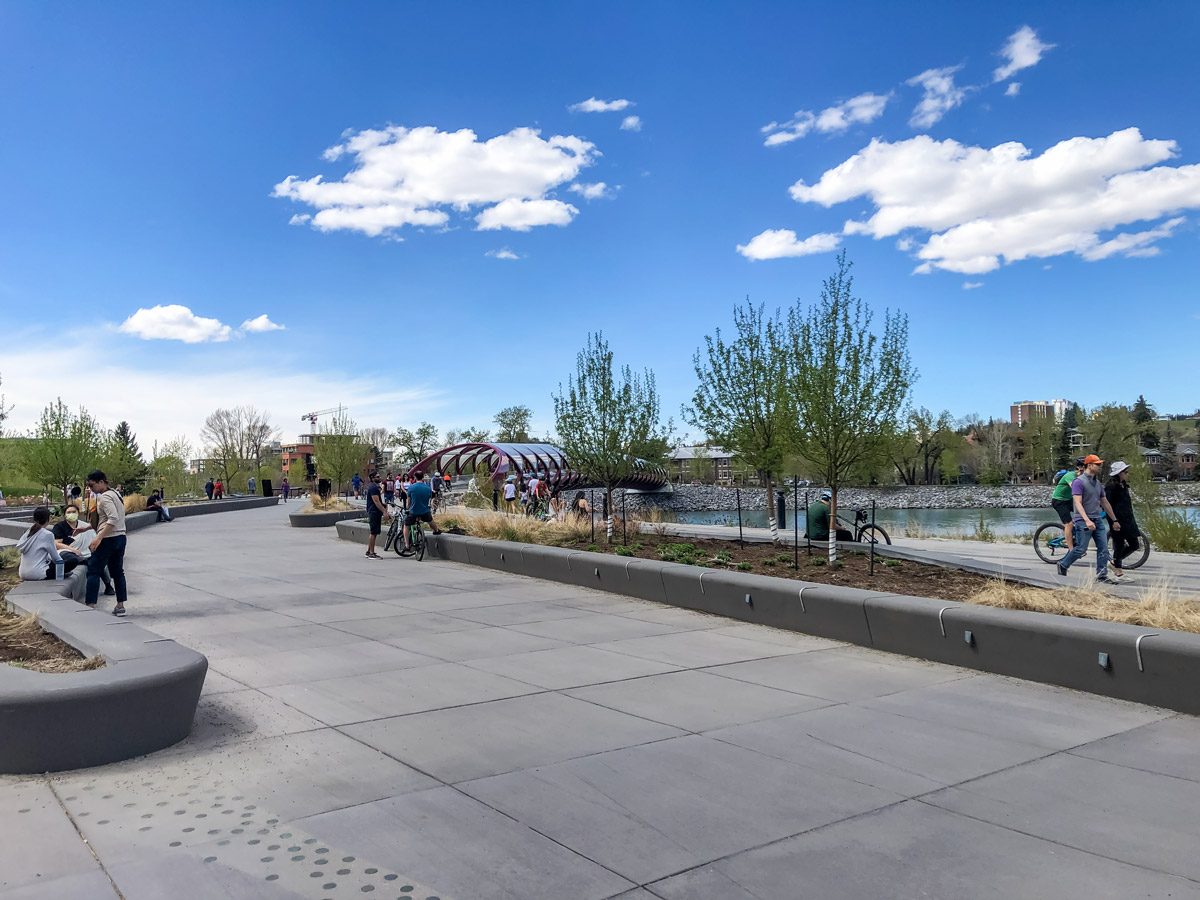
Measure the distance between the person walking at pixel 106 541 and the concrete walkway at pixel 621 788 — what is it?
3.01 m

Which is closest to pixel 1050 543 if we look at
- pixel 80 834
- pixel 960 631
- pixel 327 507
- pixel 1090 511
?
pixel 1090 511

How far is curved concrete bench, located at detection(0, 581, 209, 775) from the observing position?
4.84 meters

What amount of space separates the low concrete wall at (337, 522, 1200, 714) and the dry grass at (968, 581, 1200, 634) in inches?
18.0

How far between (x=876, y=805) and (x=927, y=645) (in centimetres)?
391

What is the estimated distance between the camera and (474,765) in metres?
5.03

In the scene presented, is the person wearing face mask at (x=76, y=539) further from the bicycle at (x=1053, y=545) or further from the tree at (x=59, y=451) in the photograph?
the tree at (x=59, y=451)

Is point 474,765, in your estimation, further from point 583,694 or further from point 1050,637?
point 1050,637

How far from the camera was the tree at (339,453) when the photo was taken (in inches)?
1909

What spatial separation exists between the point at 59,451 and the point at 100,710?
33983 millimetres

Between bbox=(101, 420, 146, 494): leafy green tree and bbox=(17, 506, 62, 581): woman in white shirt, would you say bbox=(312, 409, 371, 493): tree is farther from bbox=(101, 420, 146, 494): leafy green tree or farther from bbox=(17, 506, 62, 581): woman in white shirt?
bbox=(17, 506, 62, 581): woman in white shirt

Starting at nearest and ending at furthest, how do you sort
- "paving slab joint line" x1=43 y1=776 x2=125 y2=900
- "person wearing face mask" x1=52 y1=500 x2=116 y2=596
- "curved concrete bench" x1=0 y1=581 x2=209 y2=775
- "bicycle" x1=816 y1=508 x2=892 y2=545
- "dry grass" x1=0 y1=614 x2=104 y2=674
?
"paving slab joint line" x1=43 y1=776 x2=125 y2=900 → "curved concrete bench" x1=0 y1=581 x2=209 y2=775 → "dry grass" x1=0 y1=614 x2=104 y2=674 → "person wearing face mask" x1=52 y1=500 x2=116 y2=596 → "bicycle" x1=816 y1=508 x2=892 y2=545

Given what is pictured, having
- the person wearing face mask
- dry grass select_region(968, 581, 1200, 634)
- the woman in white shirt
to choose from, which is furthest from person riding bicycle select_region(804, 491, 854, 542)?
the woman in white shirt

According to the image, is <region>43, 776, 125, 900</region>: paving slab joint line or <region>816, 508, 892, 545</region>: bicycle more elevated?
<region>816, 508, 892, 545</region>: bicycle

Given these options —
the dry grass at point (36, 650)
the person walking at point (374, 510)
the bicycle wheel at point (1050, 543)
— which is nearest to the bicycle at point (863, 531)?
the bicycle wheel at point (1050, 543)
